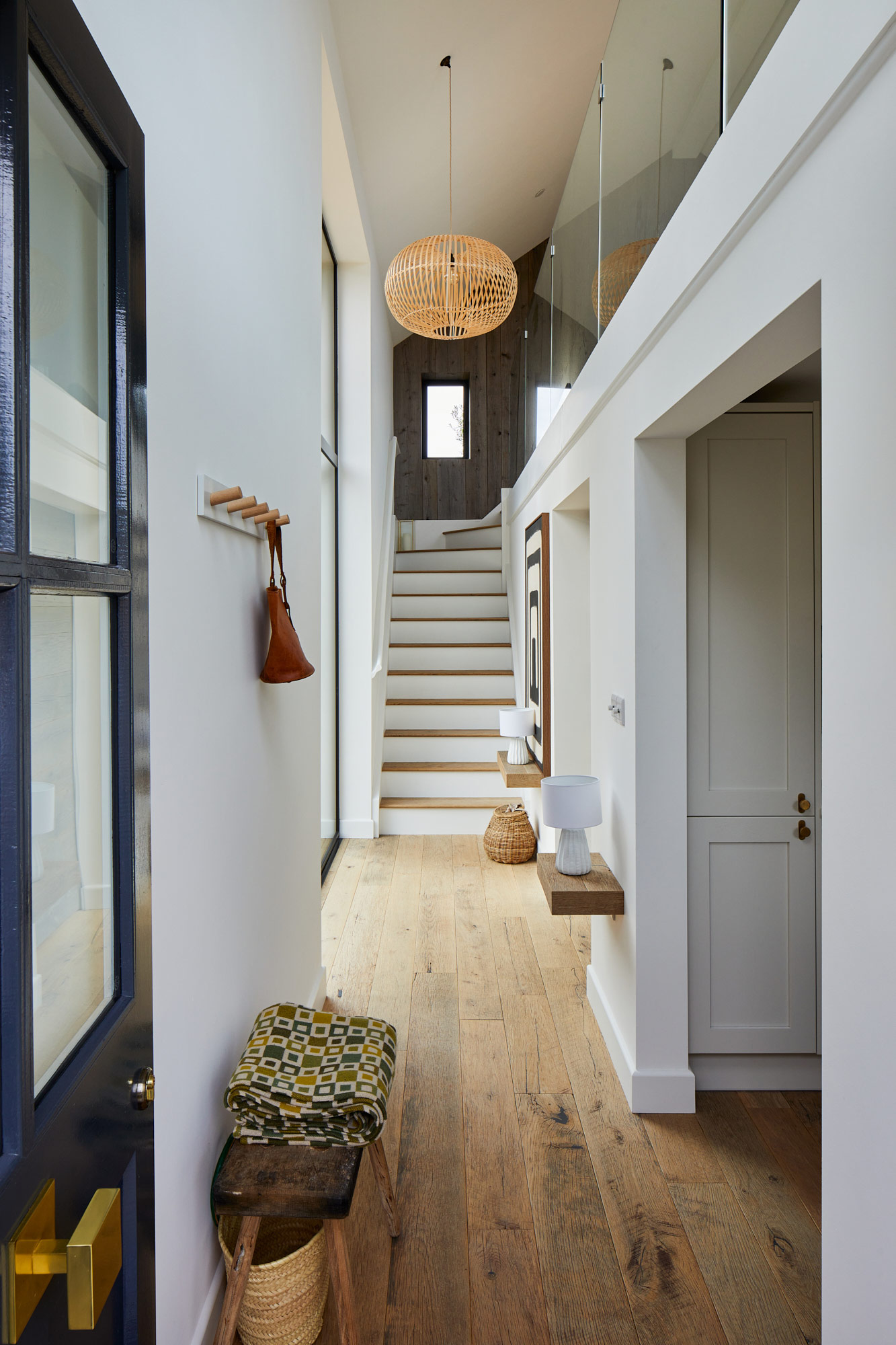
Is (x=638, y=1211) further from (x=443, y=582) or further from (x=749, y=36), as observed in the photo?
(x=443, y=582)

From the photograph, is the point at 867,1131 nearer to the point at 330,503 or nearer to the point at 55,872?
the point at 55,872

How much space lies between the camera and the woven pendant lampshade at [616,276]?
6.75ft

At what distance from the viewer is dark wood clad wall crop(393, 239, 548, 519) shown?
7684mm

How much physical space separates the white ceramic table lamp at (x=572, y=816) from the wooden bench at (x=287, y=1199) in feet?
3.83

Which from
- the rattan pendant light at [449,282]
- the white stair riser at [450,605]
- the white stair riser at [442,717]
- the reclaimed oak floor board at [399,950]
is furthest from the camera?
the white stair riser at [450,605]

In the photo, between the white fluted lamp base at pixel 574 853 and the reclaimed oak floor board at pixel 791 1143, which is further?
the white fluted lamp base at pixel 574 853

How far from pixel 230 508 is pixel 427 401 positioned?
22.3ft

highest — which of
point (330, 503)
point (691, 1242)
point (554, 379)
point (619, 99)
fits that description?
point (619, 99)

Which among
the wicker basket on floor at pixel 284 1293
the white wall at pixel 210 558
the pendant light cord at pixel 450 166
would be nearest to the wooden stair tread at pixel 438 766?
the white wall at pixel 210 558

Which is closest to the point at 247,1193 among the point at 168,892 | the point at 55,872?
the point at 168,892

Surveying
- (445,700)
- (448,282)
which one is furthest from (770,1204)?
(445,700)

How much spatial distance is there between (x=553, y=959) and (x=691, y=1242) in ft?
4.83

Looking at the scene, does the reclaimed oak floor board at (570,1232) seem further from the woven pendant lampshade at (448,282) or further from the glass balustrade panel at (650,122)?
the woven pendant lampshade at (448,282)

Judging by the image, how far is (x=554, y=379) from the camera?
376 cm
